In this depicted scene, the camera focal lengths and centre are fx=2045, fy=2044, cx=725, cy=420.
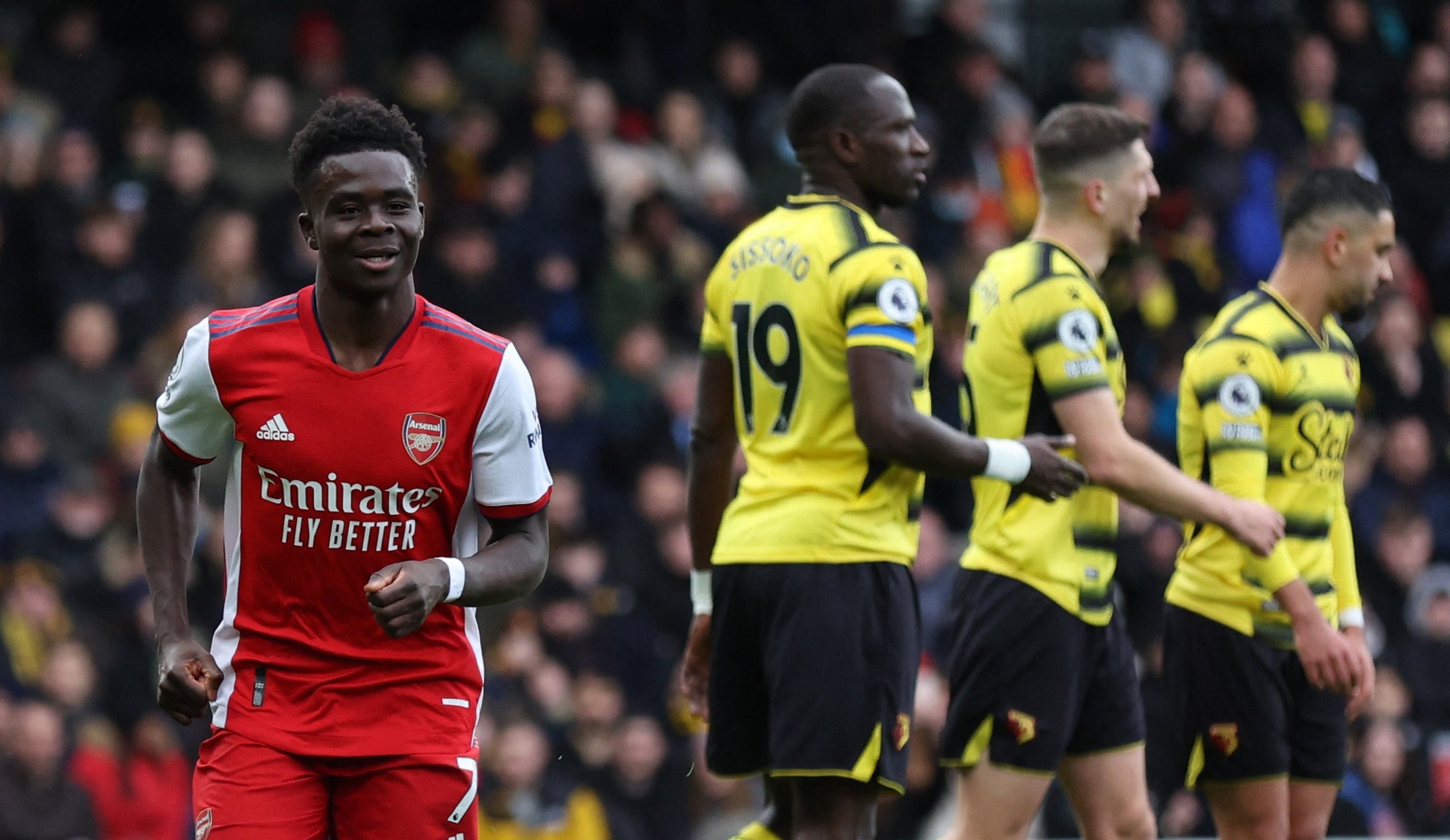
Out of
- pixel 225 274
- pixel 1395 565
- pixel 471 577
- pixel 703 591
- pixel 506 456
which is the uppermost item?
Result: pixel 225 274

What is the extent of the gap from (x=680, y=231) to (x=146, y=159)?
10.6 ft

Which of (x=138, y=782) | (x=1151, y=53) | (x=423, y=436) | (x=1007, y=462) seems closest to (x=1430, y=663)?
(x=1151, y=53)

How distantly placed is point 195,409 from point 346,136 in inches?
27.8

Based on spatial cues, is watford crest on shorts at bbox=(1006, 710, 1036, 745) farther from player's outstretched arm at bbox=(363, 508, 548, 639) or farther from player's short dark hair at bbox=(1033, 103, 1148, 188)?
player's outstretched arm at bbox=(363, 508, 548, 639)

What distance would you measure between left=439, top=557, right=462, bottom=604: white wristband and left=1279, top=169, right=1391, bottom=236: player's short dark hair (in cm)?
353

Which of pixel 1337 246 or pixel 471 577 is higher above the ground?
pixel 1337 246

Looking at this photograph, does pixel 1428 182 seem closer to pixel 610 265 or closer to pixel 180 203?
pixel 610 265

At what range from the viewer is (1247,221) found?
527 inches

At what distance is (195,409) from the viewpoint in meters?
4.62

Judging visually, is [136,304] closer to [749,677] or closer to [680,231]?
[680,231]

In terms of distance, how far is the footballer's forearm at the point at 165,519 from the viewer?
4730 millimetres

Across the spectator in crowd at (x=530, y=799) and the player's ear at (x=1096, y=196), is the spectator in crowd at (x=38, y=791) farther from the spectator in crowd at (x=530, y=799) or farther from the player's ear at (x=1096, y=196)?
the player's ear at (x=1096, y=196)

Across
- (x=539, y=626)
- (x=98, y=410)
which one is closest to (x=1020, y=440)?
(x=539, y=626)

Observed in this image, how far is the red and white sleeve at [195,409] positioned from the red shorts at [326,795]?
66cm
